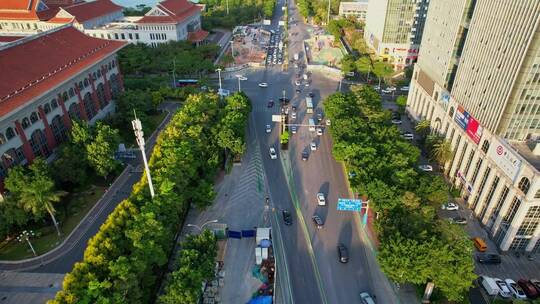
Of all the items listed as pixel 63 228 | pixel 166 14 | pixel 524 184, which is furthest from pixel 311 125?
pixel 166 14

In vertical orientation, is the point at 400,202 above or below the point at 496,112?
below

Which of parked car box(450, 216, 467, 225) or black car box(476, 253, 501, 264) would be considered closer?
black car box(476, 253, 501, 264)

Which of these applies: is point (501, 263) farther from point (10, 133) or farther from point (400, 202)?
point (10, 133)

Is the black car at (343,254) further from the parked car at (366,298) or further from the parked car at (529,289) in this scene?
the parked car at (529,289)

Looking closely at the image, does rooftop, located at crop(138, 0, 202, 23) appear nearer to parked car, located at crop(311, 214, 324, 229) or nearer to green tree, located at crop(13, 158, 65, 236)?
green tree, located at crop(13, 158, 65, 236)

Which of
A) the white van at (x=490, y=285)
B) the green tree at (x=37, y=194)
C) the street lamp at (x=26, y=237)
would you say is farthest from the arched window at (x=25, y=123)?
the white van at (x=490, y=285)

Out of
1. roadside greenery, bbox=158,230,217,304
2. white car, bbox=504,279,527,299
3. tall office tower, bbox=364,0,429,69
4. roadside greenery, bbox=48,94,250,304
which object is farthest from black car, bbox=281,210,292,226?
tall office tower, bbox=364,0,429,69
